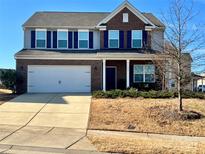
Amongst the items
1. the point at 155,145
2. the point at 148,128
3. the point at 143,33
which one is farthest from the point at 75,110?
the point at 143,33

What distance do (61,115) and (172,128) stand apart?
19.0 feet

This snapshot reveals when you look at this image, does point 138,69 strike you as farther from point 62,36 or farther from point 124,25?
point 62,36

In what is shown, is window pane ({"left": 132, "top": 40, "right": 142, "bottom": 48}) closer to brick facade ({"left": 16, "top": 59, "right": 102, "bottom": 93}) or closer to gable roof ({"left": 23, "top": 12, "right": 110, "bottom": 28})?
brick facade ({"left": 16, "top": 59, "right": 102, "bottom": 93})

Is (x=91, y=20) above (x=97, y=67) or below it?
above

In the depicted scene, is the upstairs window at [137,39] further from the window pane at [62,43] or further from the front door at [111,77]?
the window pane at [62,43]

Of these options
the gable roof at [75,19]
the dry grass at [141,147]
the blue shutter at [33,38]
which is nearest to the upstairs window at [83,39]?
the gable roof at [75,19]

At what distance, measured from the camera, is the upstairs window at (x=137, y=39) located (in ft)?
106

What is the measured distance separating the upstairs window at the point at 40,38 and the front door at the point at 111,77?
588 cm

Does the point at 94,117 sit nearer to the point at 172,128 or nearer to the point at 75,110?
the point at 75,110

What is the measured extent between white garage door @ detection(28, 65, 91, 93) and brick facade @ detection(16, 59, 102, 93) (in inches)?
12.6

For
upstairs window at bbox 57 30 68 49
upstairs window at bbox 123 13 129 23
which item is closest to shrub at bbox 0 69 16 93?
upstairs window at bbox 57 30 68 49

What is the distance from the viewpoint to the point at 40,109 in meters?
21.5

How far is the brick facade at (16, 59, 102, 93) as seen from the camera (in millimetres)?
30703

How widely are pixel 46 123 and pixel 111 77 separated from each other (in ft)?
50.1
